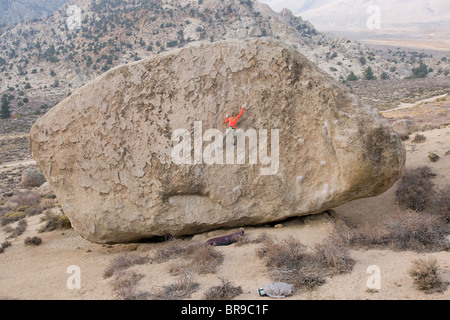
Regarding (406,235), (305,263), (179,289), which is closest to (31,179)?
(179,289)

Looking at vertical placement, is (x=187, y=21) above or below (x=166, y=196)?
above

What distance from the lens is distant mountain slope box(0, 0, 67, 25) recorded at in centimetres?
14025

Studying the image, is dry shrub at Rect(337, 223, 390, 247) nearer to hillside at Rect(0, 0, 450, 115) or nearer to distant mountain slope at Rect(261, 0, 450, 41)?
hillside at Rect(0, 0, 450, 115)

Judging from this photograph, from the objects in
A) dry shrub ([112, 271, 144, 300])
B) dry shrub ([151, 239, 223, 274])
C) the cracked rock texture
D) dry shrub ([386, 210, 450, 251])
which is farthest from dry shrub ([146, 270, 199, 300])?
dry shrub ([386, 210, 450, 251])

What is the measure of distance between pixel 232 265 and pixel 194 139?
2.60m

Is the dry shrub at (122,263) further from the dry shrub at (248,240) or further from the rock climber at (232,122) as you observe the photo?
the rock climber at (232,122)

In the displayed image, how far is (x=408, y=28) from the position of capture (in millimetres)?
148375

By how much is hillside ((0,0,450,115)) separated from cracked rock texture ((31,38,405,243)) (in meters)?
46.4

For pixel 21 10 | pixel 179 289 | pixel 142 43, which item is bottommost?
pixel 179 289

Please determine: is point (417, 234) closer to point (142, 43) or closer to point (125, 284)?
point (125, 284)

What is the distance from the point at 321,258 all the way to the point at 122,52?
6361 cm

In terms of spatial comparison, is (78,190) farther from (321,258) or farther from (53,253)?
(321,258)

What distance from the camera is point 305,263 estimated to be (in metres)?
4.78
